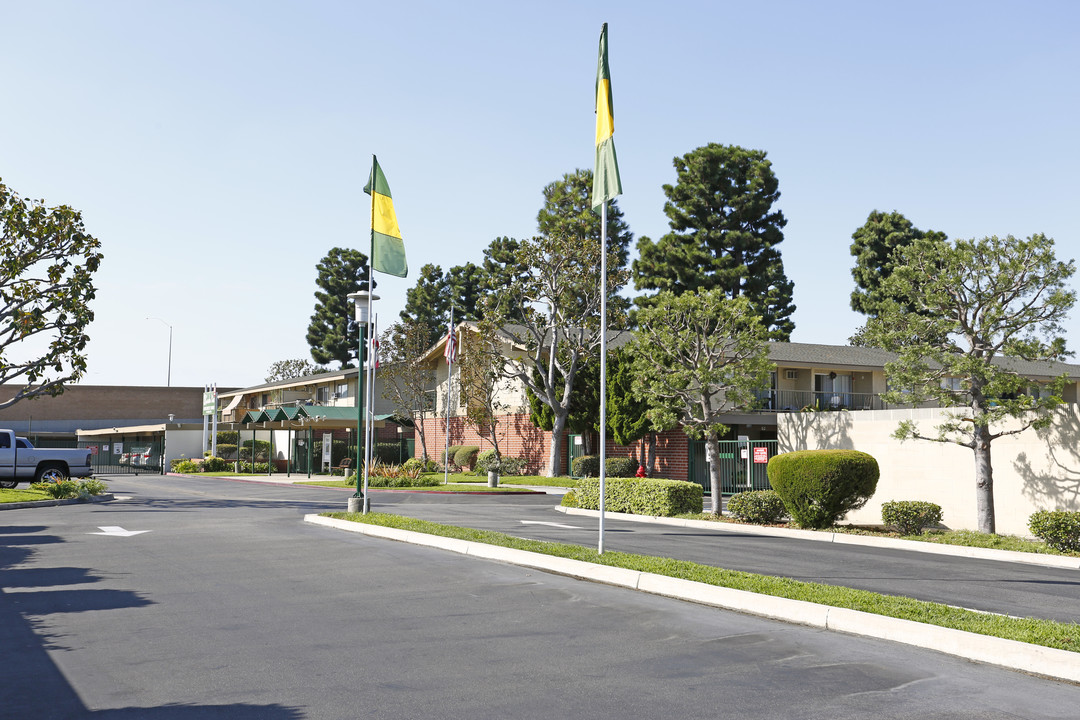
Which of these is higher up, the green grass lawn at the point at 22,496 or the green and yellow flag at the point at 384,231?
the green and yellow flag at the point at 384,231

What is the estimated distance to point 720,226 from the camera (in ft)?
205

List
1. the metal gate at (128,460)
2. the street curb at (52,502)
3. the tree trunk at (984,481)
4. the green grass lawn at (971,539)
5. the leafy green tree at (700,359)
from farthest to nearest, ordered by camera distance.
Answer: the metal gate at (128,460), the leafy green tree at (700,359), the street curb at (52,502), the tree trunk at (984,481), the green grass lawn at (971,539)

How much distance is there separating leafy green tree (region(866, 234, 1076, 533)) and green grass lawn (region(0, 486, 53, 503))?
22856 millimetres

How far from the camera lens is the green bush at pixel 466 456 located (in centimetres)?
4912

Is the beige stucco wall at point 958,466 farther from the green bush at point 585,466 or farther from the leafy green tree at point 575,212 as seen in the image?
the leafy green tree at point 575,212

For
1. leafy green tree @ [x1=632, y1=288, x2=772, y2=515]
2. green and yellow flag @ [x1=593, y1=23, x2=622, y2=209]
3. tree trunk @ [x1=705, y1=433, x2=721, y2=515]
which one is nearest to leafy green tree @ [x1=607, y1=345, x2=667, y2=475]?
leafy green tree @ [x1=632, y1=288, x2=772, y2=515]

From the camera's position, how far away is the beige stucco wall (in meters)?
18.0

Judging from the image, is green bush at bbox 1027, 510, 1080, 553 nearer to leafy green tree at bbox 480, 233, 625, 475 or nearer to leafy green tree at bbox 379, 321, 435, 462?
leafy green tree at bbox 480, 233, 625, 475

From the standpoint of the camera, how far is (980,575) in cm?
1303

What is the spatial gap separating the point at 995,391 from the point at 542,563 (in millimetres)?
10151

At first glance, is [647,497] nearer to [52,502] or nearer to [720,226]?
[52,502]

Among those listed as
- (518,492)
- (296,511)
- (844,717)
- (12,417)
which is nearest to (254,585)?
(844,717)

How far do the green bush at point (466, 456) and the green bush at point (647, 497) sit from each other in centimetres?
2394

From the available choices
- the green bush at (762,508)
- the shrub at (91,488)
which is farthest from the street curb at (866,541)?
the shrub at (91,488)
